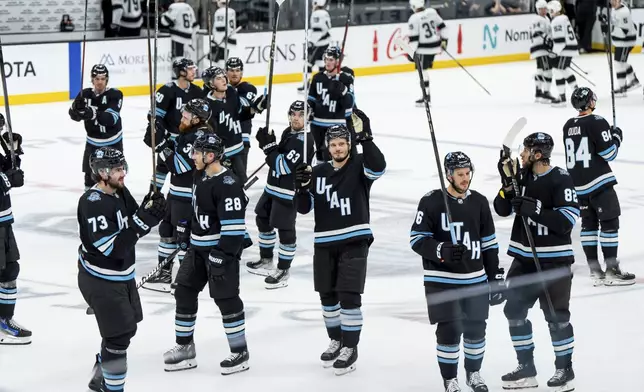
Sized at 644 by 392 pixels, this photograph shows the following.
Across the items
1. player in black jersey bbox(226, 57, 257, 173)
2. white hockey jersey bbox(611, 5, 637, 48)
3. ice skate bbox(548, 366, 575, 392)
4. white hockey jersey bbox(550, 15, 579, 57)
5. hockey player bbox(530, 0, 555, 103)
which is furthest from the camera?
white hockey jersey bbox(611, 5, 637, 48)

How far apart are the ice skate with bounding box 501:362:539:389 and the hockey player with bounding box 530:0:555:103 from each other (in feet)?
39.0

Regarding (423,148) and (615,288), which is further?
(423,148)

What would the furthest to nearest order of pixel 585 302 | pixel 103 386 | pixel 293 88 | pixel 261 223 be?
pixel 293 88 → pixel 261 223 → pixel 585 302 → pixel 103 386

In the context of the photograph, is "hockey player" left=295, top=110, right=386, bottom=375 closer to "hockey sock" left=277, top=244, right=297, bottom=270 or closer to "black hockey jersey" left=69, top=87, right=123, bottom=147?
"hockey sock" left=277, top=244, right=297, bottom=270

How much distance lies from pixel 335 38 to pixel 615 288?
12.9m

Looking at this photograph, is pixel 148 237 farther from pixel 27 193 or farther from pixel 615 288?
pixel 615 288

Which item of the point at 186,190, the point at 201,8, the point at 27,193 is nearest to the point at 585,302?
the point at 186,190

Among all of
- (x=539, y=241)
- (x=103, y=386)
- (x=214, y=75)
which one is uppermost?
(x=214, y=75)

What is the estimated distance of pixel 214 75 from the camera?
31.1ft

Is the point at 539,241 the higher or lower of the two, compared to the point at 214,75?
lower

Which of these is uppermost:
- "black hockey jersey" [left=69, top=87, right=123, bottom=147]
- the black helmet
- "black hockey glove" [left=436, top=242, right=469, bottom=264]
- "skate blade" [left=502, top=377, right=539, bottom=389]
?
the black helmet

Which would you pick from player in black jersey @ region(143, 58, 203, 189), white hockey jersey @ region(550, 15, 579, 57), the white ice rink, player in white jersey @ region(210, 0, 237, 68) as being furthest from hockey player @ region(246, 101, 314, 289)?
player in white jersey @ region(210, 0, 237, 68)

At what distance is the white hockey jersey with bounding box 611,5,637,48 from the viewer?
62.2 ft

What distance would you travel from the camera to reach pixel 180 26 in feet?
64.0
